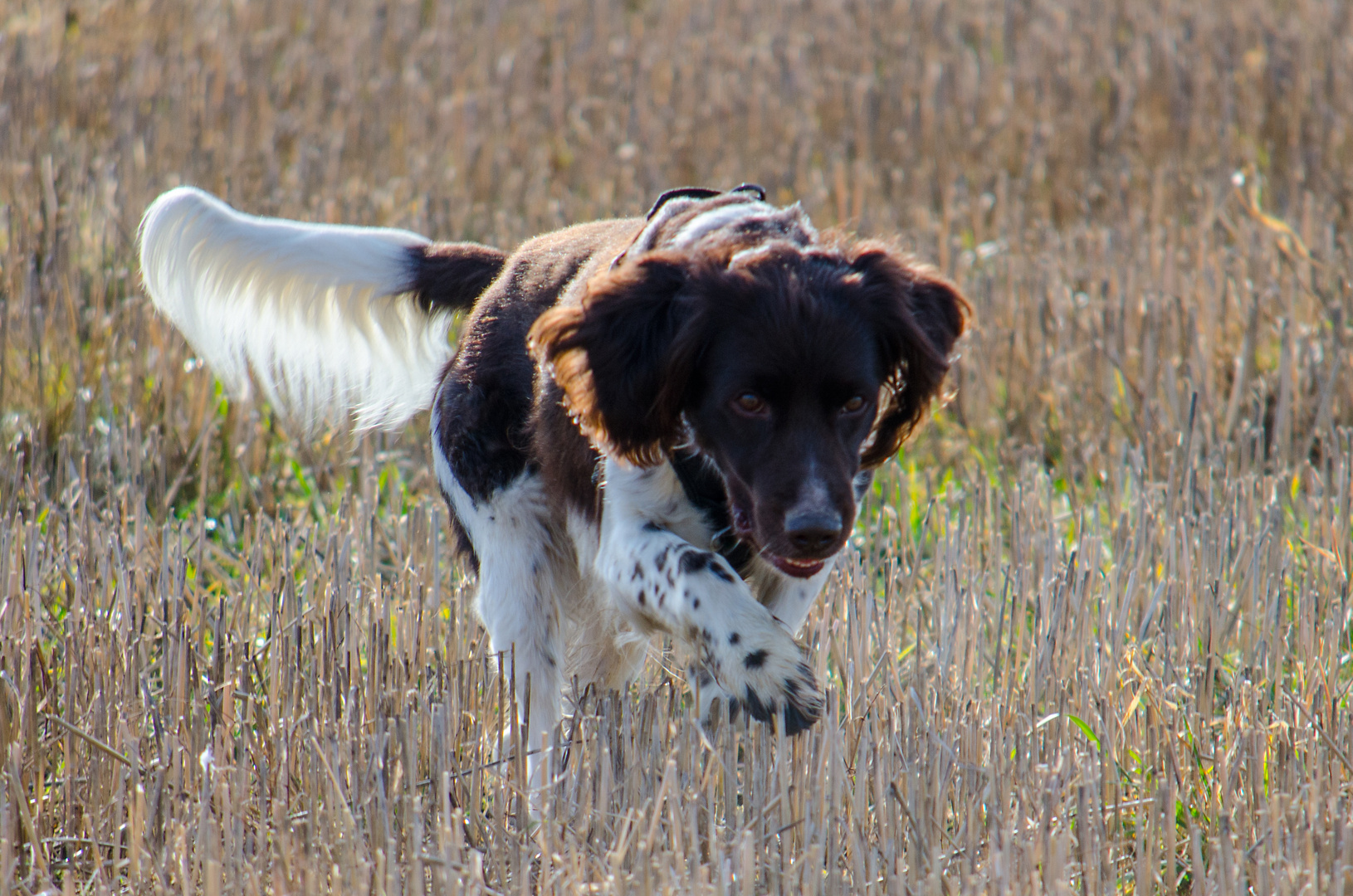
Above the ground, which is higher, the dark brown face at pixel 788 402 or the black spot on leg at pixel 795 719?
the dark brown face at pixel 788 402

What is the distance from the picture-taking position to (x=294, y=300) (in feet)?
11.8

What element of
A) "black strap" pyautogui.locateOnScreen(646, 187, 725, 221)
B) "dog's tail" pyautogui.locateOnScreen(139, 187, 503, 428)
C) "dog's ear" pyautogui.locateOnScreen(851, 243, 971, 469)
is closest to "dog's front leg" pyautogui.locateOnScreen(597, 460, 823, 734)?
"dog's ear" pyautogui.locateOnScreen(851, 243, 971, 469)

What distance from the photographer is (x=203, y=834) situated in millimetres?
2123

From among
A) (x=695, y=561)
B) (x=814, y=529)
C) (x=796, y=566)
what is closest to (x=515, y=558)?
(x=695, y=561)

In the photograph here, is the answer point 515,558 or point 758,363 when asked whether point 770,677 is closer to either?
point 758,363

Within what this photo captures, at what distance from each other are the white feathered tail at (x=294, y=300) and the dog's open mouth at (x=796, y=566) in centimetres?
137

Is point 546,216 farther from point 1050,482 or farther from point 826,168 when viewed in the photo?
point 1050,482

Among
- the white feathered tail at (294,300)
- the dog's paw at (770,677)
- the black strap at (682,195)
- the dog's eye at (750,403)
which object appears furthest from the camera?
the white feathered tail at (294,300)

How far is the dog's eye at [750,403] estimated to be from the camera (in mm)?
2643

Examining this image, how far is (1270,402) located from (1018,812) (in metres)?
2.96

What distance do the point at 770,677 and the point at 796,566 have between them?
8.8 inches

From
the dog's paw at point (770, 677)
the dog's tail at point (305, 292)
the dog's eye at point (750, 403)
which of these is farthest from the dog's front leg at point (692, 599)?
the dog's tail at point (305, 292)

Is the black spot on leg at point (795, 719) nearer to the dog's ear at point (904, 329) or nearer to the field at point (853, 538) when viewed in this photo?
the field at point (853, 538)

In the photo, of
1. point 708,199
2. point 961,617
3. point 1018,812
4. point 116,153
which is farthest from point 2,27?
point 1018,812
